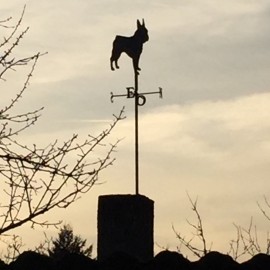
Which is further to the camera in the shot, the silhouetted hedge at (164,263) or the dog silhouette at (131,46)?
the dog silhouette at (131,46)

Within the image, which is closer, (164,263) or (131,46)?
(164,263)

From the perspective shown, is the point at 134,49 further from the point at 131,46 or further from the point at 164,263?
the point at 164,263

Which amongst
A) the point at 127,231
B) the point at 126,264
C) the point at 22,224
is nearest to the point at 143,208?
the point at 127,231

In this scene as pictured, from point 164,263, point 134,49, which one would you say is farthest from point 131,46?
point 164,263

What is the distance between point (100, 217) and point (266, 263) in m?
1.57

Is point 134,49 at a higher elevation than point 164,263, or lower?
higher

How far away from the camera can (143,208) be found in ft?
19.9

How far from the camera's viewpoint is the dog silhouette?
6.98 meters

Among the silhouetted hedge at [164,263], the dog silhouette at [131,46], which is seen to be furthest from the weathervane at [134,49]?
the silhouetted hedge at [164,263]

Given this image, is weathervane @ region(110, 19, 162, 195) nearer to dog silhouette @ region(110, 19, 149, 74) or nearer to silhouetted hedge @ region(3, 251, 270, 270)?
dog silhouette @ region(110, 19, 149, 74)

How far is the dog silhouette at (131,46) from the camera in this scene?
698cm

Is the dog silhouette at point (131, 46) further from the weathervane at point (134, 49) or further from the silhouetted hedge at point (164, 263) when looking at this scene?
the silhouetted hedge at point (164, 263)

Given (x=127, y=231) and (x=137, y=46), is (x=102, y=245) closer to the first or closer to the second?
(x=127, y=231)

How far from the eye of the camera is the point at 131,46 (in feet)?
23.0
